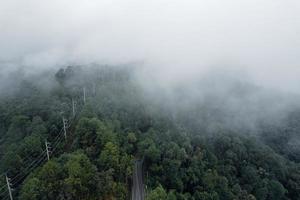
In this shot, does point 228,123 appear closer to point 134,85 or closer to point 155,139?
point 134,85

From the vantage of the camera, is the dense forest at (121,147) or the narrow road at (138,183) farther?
the narrow road at (138,183)

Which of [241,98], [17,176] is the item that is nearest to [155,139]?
[17,176]

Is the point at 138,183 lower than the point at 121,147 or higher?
lower

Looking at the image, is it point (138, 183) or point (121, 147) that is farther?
point (121, 147)

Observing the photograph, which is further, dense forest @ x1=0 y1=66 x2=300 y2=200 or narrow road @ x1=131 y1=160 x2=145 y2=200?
narrow road @ x1=131 y1=160 x2=145 y2=200
